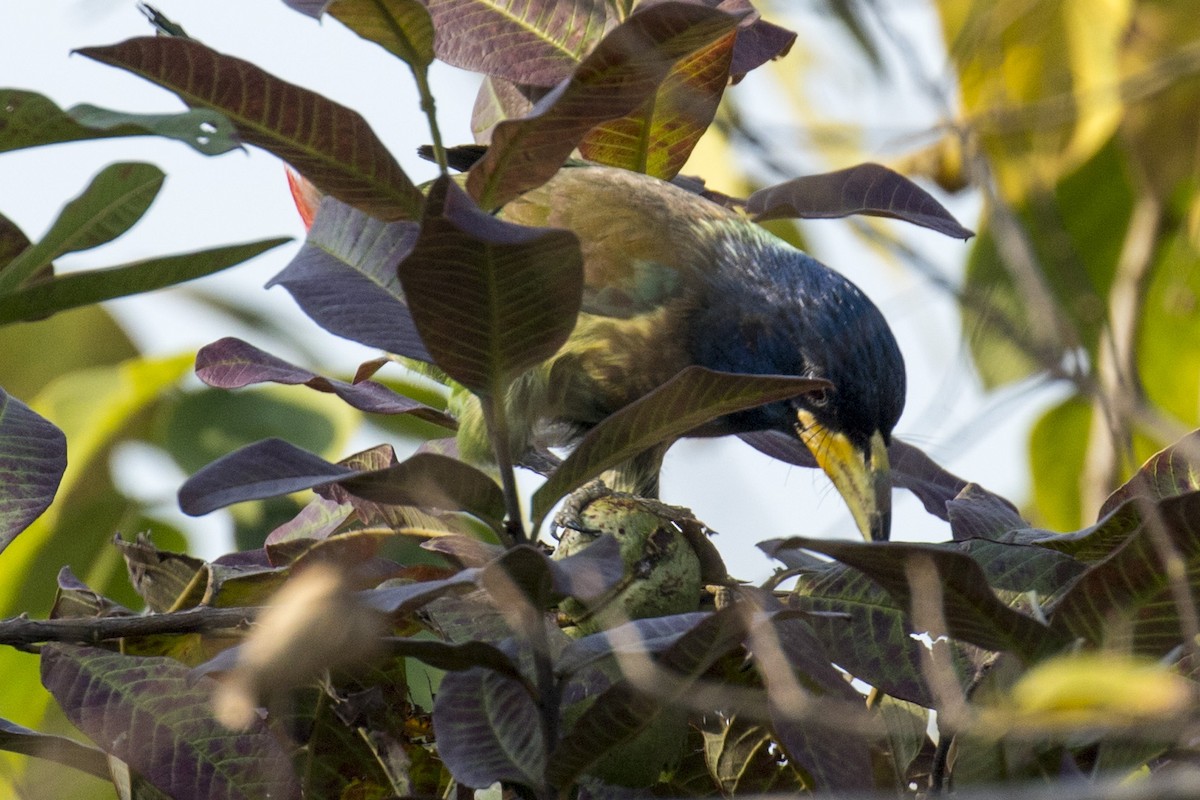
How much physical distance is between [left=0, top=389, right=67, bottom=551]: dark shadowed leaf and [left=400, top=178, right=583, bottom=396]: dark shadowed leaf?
1.60ft

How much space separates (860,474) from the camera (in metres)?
2.52

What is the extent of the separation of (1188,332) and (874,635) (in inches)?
140

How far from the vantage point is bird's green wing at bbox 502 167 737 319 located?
260 centimetres

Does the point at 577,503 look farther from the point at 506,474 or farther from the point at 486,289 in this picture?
the point at 486,289

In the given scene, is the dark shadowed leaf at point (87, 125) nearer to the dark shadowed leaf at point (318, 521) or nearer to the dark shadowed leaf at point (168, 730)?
the dark shadowed leaf at point (168, 730)

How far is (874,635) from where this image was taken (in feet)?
4.77

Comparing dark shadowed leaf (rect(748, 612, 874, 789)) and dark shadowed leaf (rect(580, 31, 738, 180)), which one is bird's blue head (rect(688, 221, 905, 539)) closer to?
dark shadowed leaf (rect(580, 31, 738, 180))

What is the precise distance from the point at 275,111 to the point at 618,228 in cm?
138

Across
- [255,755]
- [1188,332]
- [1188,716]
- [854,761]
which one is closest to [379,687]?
[255,755]

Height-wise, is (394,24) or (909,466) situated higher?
(394,24)

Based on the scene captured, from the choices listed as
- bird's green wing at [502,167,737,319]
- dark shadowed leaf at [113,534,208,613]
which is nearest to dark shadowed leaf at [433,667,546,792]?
dark shadowed leaf at [113,534,208,613]

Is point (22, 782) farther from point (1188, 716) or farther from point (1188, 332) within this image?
point (1188, 332)

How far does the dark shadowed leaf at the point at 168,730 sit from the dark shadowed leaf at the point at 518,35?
880 mm

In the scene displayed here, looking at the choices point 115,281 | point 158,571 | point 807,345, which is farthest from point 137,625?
point 807,345
